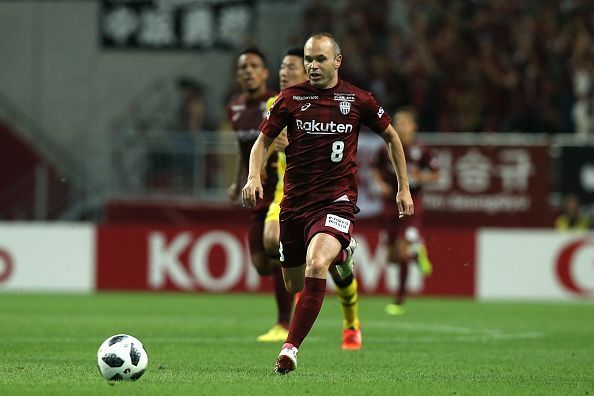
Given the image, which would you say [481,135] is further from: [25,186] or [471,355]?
[471,355]

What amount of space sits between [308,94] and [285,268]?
1.32 m

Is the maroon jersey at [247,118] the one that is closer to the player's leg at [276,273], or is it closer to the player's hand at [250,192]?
the player's leg at [276,273]

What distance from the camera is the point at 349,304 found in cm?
1041

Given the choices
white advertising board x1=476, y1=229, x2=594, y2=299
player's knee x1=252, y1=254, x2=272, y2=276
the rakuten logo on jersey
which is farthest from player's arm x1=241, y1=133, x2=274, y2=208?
white advertising board x1=476, y1=229, x2=594, y2=299

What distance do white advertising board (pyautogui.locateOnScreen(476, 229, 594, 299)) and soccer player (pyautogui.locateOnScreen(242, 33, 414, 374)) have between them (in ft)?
36.2

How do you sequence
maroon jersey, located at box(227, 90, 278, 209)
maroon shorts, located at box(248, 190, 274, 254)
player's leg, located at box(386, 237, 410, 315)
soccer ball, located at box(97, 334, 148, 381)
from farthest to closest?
player's leg, located at box(386, 237, 410, 315), maroon shorts, located at box(248, 190, 274, 254), maroon jersey, located at box(227, 90, 278, 209), soccer ball, located at box(97, 334, 148, 381)

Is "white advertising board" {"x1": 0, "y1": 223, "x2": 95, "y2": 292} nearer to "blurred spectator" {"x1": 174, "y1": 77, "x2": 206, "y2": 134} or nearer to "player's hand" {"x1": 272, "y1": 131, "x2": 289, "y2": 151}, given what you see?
"blurred spectator" {"x1": 174, "y1": 77, "x2": 206, "y2": 134}

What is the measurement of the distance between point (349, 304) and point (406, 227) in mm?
6046

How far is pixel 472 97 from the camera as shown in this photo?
2103cm

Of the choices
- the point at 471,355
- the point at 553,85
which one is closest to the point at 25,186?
the point at 553,85

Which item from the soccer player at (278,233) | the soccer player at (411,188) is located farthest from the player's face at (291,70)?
the soccer player at (411,188)

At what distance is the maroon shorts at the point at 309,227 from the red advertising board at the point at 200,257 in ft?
34.0

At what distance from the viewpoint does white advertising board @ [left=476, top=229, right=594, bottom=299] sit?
19.4 meters

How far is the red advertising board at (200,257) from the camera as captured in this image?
1942 cm
